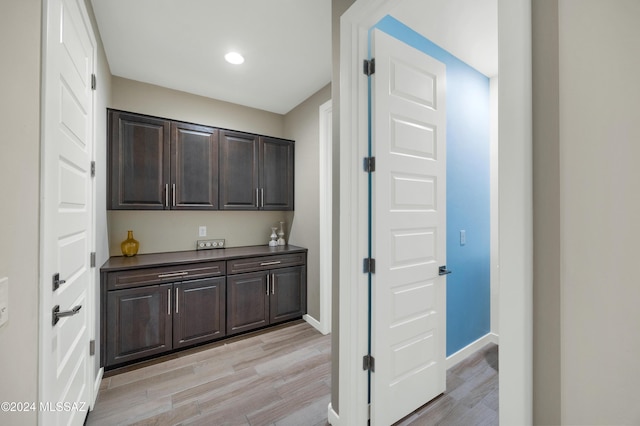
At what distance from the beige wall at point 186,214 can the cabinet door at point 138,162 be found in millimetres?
359

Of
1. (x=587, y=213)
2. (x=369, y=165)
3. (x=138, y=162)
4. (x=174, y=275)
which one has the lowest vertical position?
(x=174, y=275)

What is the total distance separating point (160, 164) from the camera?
2.59m

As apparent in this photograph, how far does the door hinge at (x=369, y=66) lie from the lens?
153 centimetres

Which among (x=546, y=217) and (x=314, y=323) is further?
(x=314, y=323)

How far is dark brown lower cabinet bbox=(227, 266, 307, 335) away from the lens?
2.73 metres

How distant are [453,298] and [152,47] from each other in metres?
3.40

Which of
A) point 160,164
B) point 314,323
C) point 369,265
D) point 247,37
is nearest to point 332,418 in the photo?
point 369,265

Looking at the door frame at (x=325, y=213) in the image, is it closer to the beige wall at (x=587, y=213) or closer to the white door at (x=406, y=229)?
the white door at (x=406, y=229)

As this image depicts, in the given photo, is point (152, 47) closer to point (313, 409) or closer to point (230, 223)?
point (230, 223)

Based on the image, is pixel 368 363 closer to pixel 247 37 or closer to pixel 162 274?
pixel 162 274

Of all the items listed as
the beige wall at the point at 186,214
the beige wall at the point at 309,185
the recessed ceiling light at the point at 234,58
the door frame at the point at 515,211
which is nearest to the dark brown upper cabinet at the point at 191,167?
the beige wall at the point at 309,185

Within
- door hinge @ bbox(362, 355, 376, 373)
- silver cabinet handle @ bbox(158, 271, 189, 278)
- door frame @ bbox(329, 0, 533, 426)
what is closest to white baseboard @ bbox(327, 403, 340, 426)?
door hinge @ bbox(362, 355, 376, 373)

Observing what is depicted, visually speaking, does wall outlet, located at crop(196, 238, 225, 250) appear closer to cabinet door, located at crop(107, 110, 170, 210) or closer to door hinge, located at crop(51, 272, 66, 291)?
cabinet door, located at crop(107, 110, 170, 210)

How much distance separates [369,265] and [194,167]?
222 cm
